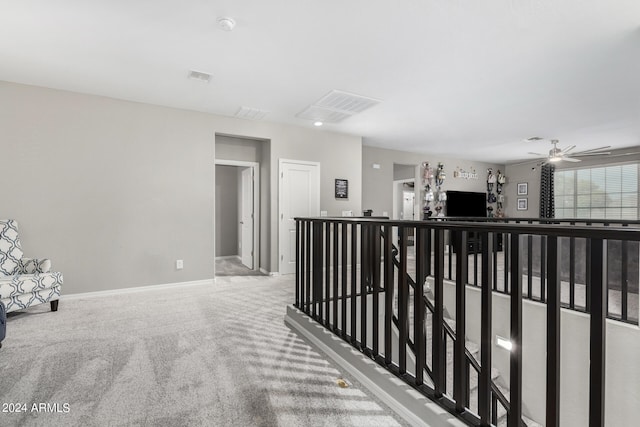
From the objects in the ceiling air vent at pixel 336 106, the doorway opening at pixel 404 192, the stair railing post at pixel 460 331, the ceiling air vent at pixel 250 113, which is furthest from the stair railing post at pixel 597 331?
the doorway opening at pixel 404 192

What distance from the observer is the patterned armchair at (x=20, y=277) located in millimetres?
2984

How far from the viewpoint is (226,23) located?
7.86 feet

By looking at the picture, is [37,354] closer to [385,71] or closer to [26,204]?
[26,204]

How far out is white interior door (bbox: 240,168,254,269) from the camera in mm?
5754

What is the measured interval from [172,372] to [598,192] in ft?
32.3

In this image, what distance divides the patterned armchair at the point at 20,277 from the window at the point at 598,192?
10733 mm

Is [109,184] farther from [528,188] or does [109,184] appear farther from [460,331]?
[528,188]

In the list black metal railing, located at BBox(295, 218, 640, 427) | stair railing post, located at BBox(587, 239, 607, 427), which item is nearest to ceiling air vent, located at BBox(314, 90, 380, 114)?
black metal railing, located at BBox(295, 218, 640, 427)

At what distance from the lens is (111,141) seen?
13.3ft

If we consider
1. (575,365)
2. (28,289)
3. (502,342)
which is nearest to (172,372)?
(28,289)

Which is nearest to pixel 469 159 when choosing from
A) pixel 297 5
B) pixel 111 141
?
pixel 297 5

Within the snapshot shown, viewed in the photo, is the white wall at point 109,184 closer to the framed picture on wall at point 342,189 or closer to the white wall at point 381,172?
the framed picture on wall at point 342,189

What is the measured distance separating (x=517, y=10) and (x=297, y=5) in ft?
5.32

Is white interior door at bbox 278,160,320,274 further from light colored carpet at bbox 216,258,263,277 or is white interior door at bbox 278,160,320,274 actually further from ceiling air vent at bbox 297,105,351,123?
ceiling air vent at bbox 297,105,351,123
